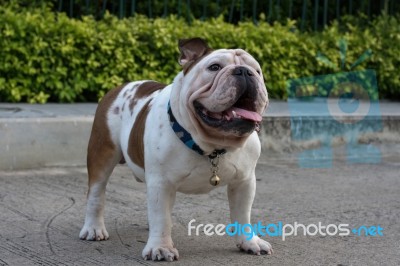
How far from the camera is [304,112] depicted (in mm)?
7957

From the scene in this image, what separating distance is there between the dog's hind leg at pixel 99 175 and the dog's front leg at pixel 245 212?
793 mm

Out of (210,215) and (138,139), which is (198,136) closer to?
(138,139)

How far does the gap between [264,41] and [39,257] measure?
522 centimetres

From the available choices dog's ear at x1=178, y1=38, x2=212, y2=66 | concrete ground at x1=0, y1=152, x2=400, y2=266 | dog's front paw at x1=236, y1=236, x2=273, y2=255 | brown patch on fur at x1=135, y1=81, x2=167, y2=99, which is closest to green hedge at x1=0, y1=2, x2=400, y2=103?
concrete ground at x1=0, y1=152, x2=400, y2=266

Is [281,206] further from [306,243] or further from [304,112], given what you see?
[304,112]

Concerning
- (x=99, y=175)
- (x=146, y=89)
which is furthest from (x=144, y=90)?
(x=99, y=175)

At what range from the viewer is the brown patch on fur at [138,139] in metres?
4.27

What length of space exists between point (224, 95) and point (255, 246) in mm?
940

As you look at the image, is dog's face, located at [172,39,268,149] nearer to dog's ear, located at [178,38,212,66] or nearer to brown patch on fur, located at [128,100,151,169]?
dog's ear, located at [178,38,212,66]

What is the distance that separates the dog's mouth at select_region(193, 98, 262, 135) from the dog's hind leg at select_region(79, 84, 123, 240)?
37.5 inches

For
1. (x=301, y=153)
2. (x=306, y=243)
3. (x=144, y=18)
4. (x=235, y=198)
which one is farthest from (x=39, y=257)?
(x=144, y=18)

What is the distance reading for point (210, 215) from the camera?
5.16 meters

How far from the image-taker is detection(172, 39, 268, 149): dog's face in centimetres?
372

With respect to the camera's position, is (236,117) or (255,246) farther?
(255,246)
